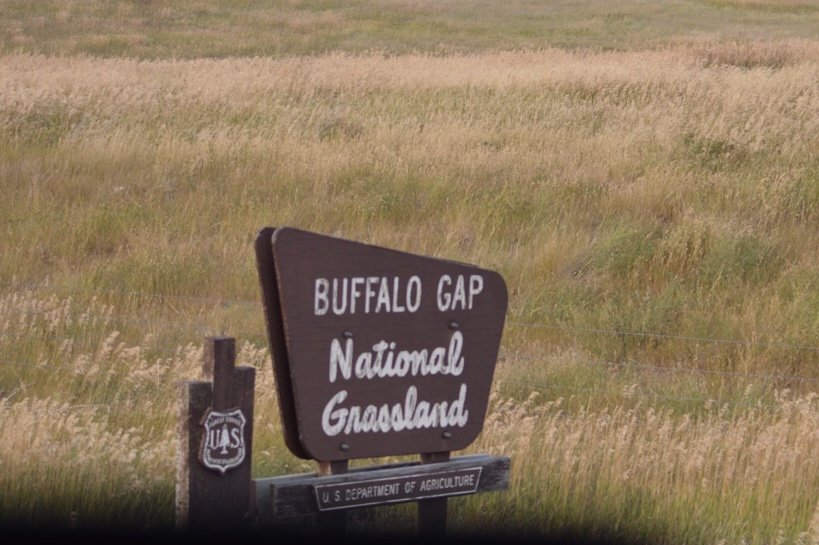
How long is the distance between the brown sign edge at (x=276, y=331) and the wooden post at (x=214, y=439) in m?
0.20

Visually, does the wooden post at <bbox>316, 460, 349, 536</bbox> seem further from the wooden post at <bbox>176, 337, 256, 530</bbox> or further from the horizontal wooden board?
the wooden post at <bbox>176, 337, 256, 530</bbox>

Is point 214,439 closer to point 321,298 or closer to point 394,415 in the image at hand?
point 321,298

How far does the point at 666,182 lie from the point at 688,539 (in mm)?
7635

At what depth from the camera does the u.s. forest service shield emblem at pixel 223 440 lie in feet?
11.2

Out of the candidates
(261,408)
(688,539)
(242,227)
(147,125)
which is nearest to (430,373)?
(688,539)

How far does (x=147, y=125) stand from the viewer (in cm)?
1479

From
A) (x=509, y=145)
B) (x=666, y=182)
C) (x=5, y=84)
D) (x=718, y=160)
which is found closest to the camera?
(x=666, y=182)

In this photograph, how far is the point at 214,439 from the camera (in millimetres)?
3434

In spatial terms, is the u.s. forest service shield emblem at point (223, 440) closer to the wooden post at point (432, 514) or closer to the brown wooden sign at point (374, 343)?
the brown wooden sign at point (374, 343)

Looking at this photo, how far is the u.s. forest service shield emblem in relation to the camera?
3422mm

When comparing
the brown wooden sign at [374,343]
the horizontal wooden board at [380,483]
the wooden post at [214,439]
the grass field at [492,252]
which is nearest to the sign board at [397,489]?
the horizontal wooden board at [380,483]

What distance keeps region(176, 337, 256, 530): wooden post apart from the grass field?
3.22 feet

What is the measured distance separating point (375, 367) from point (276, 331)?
1.12ft

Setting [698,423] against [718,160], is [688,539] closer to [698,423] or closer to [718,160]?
[698,423]
